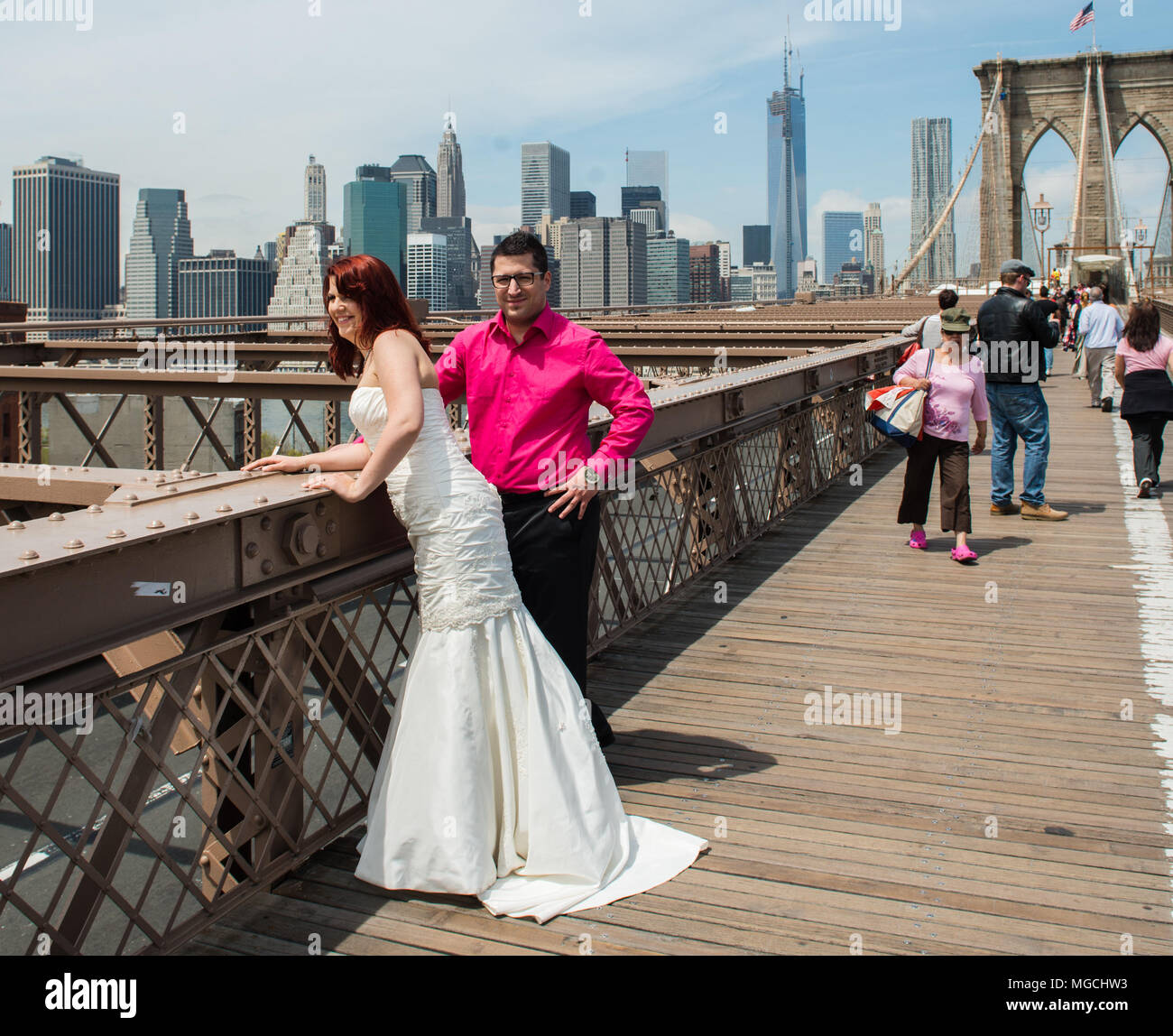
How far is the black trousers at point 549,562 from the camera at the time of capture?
378 cm

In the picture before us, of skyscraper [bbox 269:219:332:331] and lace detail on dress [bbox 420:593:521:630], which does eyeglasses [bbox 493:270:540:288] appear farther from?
skyscraper [bbox 269:219:332:331]

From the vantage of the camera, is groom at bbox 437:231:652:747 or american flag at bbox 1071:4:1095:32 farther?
american flag at bbox 1071:4:1095:32

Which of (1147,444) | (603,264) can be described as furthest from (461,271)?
(1147,444)

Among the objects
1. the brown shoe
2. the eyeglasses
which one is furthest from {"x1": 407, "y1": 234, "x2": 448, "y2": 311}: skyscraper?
the eyeglasses

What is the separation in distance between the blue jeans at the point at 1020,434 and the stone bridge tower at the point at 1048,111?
229 ft

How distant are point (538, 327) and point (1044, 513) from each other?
607cm

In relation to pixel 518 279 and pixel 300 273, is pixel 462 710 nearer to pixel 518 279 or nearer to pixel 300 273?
pixel 518 279

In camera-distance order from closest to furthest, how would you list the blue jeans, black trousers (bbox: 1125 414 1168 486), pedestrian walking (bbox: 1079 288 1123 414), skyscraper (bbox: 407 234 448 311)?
the blue jeans < black trousers (bbox: 1125 414 1168 486) < pedestrian walking (bbox: 1079 288 1123 414) < skyscraper (bbox: 407 234 448 311)

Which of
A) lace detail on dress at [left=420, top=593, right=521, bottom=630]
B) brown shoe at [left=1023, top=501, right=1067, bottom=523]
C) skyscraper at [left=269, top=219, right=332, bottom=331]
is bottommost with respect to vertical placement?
brown shoe at [left=1023, top=501, right=1067, bottom=523]

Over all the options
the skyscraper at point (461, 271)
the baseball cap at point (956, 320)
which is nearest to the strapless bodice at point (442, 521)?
the baseball cap at point (956, 320)

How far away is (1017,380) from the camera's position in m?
8.55

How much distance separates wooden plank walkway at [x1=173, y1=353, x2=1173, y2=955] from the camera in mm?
3078

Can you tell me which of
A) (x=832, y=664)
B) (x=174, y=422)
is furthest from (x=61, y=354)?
(x=174, y=422)

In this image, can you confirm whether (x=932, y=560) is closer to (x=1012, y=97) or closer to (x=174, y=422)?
(x=174, y=422)
